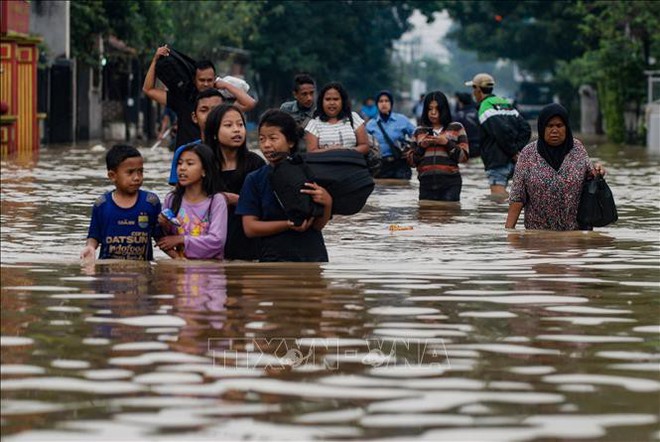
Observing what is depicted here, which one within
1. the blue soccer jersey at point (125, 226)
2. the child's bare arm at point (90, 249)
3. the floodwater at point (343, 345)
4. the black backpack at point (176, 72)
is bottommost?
the floodwater at point (343, 345)

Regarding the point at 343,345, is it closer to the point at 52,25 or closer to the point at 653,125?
the point at 653,125

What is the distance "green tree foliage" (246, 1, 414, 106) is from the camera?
8550 centimetres

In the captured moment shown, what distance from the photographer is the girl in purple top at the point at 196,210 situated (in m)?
11.6

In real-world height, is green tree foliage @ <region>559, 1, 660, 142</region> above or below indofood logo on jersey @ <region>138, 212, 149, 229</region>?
above

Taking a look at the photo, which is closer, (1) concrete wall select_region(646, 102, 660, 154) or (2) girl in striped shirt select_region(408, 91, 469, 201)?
(2) girl in striped shirt select_region(408, 91, 469, 201)

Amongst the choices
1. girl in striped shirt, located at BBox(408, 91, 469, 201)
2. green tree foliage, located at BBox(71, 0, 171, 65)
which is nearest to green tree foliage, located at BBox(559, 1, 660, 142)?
green tree foliage, located at BBox(71, 0, 171, 65)

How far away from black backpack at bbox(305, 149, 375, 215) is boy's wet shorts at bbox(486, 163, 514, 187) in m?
10.6

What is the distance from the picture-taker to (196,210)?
38.4ft

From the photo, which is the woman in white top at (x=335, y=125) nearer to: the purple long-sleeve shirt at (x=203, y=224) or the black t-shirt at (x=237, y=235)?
the black t-shirt at (x=237, y=235)

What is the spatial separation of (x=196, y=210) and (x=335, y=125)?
263 inches

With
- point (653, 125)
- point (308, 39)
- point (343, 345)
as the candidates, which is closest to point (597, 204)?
point (343, 345)

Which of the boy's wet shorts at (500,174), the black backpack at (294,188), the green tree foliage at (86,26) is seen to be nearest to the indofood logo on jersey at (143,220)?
the black backpack at (294,188)

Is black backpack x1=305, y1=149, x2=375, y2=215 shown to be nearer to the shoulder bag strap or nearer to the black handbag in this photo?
the black handbag

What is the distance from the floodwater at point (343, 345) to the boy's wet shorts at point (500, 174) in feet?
22.8
